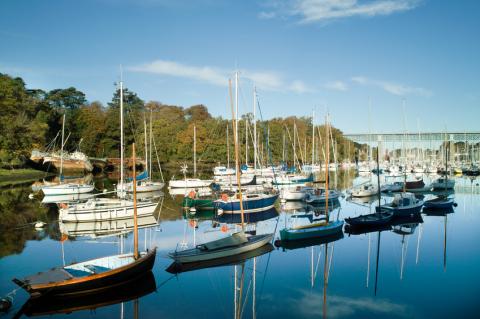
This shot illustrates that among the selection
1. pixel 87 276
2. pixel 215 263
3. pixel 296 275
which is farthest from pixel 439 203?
pixel 87 276

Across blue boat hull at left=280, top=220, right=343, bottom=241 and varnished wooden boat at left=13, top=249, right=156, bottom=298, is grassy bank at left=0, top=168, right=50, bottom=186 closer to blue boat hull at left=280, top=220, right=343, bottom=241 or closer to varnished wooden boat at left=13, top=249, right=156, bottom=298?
varnished wooden boat at left=13, top=249, right=156, bottom=298

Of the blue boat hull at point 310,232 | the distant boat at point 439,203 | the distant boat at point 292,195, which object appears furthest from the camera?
the distant boat at point 292,195

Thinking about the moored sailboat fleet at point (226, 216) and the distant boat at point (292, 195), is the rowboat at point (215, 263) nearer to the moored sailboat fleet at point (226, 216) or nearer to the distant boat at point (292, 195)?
the moored sailboat fleet at point (226, 216)

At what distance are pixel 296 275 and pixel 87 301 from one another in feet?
32.2

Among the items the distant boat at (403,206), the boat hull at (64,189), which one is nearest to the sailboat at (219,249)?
the distant boat at (403,206)

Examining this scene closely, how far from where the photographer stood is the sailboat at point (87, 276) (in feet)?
51.6

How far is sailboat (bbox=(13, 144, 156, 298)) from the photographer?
15.7m

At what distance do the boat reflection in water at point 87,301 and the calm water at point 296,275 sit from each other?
0.38 feet

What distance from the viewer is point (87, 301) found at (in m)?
16.2

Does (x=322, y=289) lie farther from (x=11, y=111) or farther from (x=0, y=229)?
(x=11, y=111)

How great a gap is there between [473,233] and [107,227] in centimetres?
2797

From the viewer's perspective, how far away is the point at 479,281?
19.4m

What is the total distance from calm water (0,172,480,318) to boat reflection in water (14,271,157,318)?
0.38 feet

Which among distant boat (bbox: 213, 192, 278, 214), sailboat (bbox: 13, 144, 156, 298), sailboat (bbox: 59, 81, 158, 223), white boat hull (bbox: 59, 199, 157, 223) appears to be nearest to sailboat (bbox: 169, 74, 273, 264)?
sailboat (bbox: 13, 144, 156, 298)
